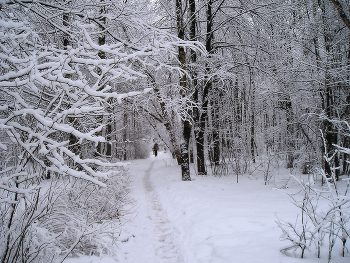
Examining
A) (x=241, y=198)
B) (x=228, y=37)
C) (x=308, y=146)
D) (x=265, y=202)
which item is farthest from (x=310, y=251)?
(x=228, y=37)

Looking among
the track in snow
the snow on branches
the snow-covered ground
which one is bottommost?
the track in snow

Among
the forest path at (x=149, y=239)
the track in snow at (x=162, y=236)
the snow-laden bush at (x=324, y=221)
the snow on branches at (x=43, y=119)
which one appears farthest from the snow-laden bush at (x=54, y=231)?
the snow-laden bush at (x=324, y=221)

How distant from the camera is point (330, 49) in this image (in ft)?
23.8

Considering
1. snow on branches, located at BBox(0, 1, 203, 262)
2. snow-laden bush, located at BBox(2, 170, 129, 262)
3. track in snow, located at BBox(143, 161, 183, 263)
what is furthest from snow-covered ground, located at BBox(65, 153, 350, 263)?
snow on branches, located at BBox(0, 1, 203, 262)

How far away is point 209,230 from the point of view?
12.3 feet

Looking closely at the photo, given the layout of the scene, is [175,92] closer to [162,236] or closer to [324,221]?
[162,236]

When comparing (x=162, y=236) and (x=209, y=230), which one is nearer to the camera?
(x=209, y=230)

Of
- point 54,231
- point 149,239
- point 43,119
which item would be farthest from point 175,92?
point 43,119

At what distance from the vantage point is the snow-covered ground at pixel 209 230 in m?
A: 2.97

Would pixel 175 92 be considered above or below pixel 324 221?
above

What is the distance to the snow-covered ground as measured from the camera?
2967 mm

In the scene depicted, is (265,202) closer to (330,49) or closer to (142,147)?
(330,49)

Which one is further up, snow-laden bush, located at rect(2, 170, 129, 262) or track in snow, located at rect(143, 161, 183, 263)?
snow-laden bush, located at rect(2, 170, 129, 262)

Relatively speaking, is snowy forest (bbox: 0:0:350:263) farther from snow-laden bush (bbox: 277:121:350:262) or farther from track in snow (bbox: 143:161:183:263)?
track in snow (bbox: 143:161:183:263)
